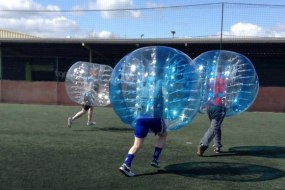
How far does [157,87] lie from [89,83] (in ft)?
16.2

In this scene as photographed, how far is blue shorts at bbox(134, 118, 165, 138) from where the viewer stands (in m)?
5.79

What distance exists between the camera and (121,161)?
267 inches

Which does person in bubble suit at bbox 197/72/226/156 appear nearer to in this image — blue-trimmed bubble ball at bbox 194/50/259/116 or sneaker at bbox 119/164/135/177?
blue-trimmed bubble ball at bbox 194/50/259/116

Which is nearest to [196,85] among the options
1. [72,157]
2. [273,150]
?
[72,157]

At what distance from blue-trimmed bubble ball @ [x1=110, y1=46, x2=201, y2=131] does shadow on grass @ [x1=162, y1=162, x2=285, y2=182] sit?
0.79 metres

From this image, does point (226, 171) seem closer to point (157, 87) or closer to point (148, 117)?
point (148, 117)

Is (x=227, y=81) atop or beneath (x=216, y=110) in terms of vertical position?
atop

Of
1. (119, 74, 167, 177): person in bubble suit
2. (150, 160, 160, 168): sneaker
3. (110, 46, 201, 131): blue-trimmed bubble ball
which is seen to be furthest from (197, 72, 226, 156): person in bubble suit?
(119, 74, 167, 177): person in bubble suit

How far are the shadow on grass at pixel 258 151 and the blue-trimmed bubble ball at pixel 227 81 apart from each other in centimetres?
80

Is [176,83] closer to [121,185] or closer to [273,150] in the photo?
[121,185]

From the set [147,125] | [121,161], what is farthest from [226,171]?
[121,161]

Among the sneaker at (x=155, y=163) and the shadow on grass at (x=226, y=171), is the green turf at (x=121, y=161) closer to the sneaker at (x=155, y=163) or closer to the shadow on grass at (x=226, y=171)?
the shadow on grass at (x=226, y=171)

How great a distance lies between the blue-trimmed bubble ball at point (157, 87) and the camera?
5.70 meters

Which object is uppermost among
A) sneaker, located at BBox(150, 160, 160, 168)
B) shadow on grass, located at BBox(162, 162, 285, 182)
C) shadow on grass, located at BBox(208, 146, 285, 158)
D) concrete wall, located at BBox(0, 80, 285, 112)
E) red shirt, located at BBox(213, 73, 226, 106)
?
red shirt, located at BBox(213, 73, 226, 106)
